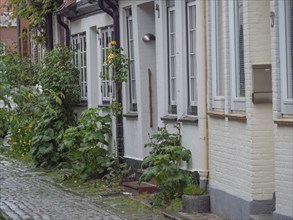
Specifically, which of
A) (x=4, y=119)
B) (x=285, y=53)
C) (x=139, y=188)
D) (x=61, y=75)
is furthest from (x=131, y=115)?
(x=285, y=53)

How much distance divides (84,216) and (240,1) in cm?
392

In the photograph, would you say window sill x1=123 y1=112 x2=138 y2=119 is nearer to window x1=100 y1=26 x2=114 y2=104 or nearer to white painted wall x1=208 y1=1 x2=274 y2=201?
window x1=100 y1=26 x2=114 y2=104

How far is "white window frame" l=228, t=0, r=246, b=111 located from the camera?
11.3 metres

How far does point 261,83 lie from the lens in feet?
35.0

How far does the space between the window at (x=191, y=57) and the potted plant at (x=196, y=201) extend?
144 centimetres

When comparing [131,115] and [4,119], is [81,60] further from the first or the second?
[4,119]

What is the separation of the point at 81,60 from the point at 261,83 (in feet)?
37.2

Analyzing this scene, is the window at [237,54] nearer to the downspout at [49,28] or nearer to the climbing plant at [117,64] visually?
the climbing plant at [117,64]

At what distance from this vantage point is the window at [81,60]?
21328 mm

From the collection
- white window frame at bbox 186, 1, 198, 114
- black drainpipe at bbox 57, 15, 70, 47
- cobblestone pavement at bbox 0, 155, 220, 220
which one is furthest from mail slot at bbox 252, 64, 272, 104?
black drainpipe at bbox 57, 15, 70, 47

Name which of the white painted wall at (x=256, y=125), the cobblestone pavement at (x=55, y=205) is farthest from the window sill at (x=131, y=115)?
the white painted wall at (x=256, y=125)

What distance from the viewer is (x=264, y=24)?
10.6 metres

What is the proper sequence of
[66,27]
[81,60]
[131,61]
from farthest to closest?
[66,27] < [81,60] < [131,61]

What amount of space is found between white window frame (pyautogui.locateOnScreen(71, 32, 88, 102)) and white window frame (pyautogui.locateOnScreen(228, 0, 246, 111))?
33.0ft
